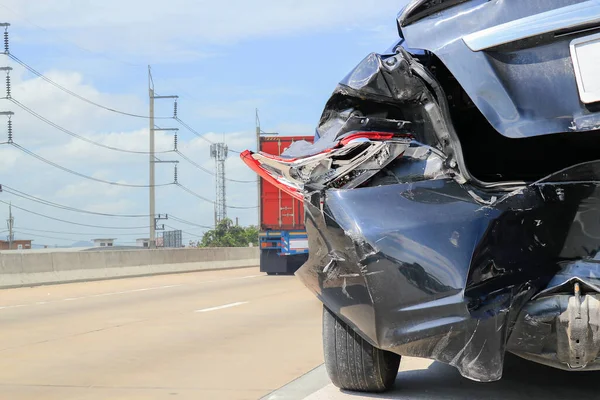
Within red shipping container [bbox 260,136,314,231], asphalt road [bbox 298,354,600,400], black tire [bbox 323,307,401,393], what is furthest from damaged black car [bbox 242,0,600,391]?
red shipping container [bbox 260,136,314,231]

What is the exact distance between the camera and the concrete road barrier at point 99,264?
19.9 metres

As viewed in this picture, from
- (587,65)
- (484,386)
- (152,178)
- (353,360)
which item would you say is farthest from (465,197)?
(152,178)

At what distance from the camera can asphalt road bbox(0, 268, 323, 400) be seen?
239 inches

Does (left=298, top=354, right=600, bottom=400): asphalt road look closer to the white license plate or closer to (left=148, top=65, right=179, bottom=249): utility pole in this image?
the white license plate

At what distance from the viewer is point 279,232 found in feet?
87.1

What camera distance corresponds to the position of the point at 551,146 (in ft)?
14.5

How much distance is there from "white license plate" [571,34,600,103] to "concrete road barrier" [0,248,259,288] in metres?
17.3

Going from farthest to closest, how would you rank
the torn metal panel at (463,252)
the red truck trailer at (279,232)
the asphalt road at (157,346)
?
the red truck trailer at (279,232) → the asphalt road at (157,346) → the torn metal panel at (463,252)

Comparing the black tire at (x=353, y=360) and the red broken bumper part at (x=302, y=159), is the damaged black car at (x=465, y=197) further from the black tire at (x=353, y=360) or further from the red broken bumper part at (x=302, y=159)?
the black tire at (x=353, y=360)

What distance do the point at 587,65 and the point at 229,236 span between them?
107 meters

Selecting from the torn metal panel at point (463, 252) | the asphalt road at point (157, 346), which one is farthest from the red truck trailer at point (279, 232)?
the torn metal panel at point (463, 252)

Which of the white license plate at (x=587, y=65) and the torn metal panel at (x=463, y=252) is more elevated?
the white license plate at (x=587, y=65)

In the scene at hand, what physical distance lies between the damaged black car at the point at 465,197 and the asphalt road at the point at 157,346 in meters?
1.95

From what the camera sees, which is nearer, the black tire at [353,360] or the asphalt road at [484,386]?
the black tire at [353,360]
